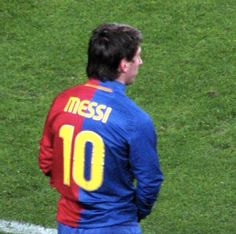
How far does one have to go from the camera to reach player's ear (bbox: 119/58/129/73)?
4.26 meters

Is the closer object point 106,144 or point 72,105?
point 106,144

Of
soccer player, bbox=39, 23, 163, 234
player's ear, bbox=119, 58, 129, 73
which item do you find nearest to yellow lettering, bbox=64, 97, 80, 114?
soccer player, bbox=39, 23, 163, 234

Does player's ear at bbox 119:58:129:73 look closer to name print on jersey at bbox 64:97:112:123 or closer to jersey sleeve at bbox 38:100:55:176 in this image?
name print on jersey at bbox 64:97:112:123

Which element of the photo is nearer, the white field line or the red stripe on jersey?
the red stripe on jersey

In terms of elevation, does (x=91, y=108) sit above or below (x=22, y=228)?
above

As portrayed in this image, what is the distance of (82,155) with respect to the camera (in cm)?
427

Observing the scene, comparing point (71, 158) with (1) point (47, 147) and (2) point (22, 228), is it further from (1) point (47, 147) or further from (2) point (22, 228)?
(2) point (22, 228)

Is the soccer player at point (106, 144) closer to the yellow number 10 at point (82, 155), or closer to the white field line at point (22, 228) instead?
the yellow number 10 at point (82, 155)

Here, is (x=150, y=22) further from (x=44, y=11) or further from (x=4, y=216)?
(x=4, y=216)

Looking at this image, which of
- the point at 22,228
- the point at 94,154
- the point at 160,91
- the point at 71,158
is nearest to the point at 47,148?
the point at 71,158

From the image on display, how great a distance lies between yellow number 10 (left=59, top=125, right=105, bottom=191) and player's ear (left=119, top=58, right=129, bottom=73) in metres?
0.34

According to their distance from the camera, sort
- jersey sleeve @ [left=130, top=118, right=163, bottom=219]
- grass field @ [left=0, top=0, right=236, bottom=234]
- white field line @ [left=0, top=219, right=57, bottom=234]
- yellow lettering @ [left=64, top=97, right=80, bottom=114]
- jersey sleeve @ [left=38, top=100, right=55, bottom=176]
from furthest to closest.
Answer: grass field @ [left=0, top=0, right=236, bottom=234] < white field line @ [left=0, top=219, right=57, bottom=234] < jersey sleeve @ [left=38, top=100, right=55, bottom=176] < yellow lettering @ [left=64, top=97, right=80, bottom=114] < jersey sleeve @ [left=130, top=118, right=163, bottom=219]

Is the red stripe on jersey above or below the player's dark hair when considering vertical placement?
below

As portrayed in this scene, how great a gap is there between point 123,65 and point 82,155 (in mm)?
475
